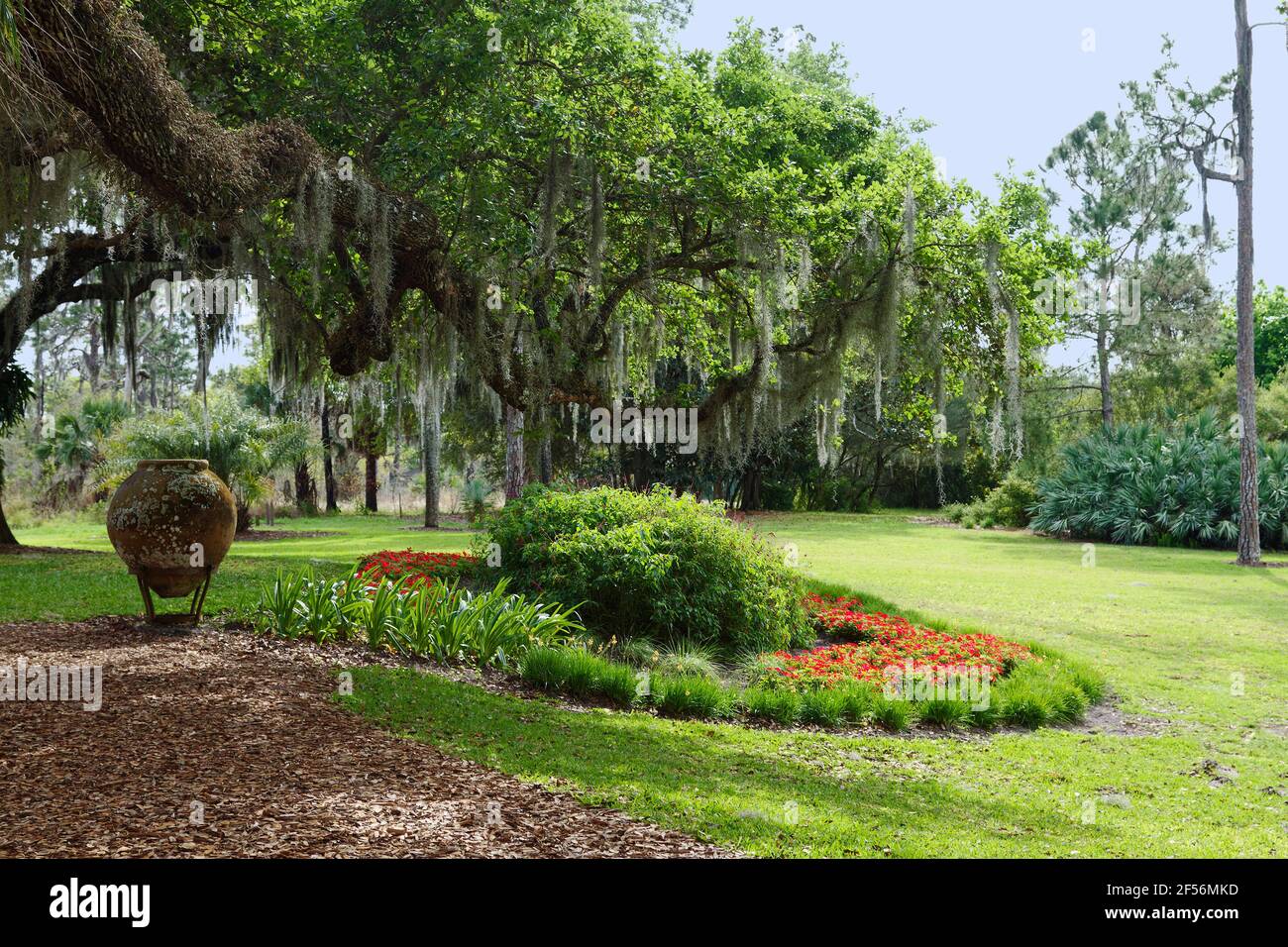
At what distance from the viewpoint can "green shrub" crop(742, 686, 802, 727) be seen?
7452 mm

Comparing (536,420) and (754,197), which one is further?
(536,420)

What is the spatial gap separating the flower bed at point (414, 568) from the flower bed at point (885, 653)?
3.49 m

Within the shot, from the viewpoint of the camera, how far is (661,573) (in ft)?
30.6

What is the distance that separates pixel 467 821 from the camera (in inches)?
170

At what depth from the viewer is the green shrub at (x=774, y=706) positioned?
24.4 ft

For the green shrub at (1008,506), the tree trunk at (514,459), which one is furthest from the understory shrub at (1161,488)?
the tree trunk at (514,459)

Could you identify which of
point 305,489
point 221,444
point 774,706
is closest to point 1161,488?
point 774,706

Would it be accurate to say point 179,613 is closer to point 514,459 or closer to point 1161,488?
point 514,459

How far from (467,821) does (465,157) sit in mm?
9452

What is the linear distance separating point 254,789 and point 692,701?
3.49m

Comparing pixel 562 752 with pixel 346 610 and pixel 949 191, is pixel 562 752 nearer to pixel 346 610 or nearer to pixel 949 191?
pixel 346 610

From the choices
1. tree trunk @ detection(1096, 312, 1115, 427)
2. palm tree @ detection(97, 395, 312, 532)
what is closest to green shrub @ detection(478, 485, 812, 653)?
palm tree @ detection(97, 395, 312, 532)

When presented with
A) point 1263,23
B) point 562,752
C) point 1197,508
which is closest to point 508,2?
point 562,752
